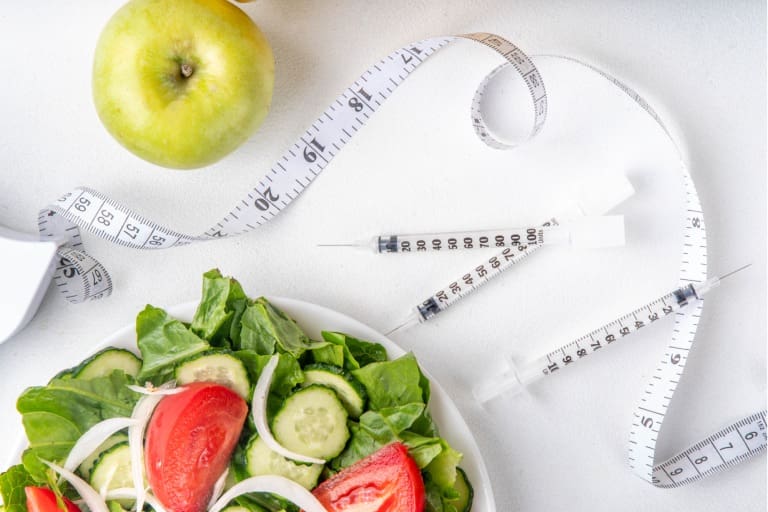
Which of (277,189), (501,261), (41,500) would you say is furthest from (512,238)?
(41,500)

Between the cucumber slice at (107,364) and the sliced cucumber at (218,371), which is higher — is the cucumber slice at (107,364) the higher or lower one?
the higher one

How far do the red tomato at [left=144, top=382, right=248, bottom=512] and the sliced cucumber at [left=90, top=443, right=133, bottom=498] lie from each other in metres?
0.09

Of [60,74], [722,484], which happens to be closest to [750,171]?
[722,484]

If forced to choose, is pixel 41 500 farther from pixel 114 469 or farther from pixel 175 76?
pixel 175 76

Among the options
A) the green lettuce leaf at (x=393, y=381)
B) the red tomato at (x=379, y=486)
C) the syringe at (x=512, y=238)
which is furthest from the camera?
the syringe at (x=512, y=238)

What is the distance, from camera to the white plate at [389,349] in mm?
1942

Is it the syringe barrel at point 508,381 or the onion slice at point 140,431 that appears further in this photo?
the syringe barrel at point 508,381

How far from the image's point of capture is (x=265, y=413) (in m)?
1.88

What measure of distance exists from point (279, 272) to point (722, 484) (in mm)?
1240

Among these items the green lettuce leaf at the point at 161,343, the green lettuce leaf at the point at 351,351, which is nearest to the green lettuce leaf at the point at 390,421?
the green lettuce leaf at the point at 351,351

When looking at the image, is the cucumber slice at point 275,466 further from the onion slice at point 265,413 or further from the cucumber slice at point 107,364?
the cucumber slice at point 107,364

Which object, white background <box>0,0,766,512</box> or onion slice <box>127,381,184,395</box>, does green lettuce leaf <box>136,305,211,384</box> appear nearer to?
onion slice <box>127,381,184,395</box>

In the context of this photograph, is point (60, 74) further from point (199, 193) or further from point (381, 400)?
point (381, 400)

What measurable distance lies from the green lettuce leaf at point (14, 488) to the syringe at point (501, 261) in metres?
0.91
